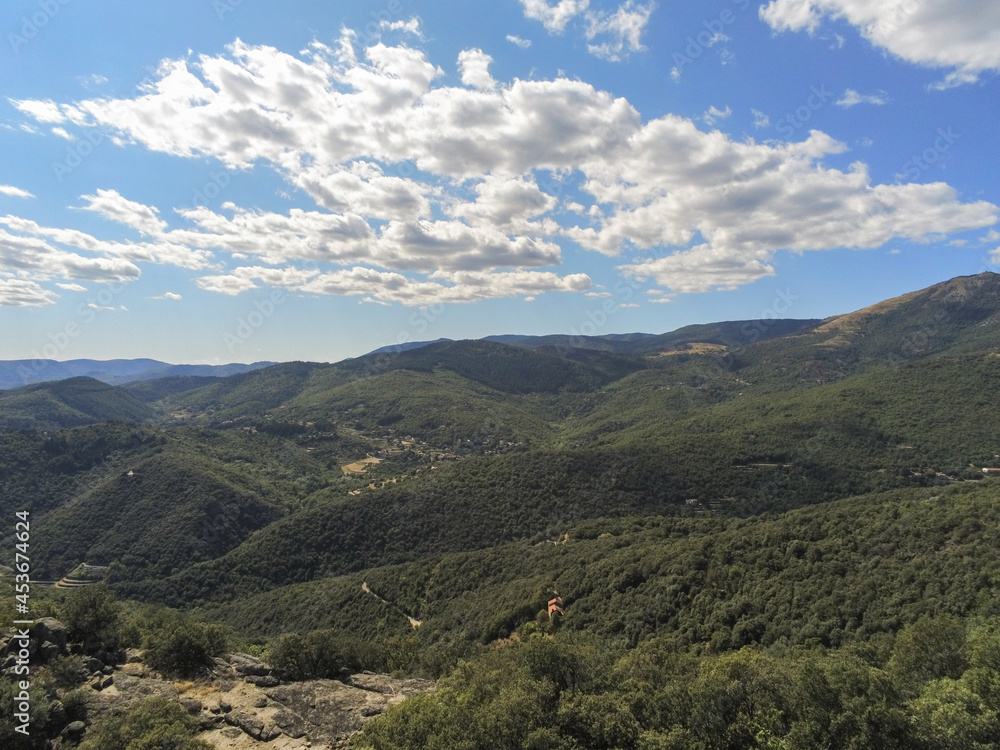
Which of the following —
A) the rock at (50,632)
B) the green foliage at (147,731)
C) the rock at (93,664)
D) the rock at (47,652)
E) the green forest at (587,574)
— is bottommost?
the green forest at (587,574)

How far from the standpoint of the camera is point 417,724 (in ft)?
76.9

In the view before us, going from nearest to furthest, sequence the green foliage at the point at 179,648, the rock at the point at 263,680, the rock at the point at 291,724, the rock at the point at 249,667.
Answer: the rock at the point at 291,724 < the green foliage at the point at 179,648 < the rock at the point at 263,680 < the rock at the point at 249,667

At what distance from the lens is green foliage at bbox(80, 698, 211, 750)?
65.5 ft

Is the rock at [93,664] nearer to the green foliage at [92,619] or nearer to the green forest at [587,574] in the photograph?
the green forest at [587,574]

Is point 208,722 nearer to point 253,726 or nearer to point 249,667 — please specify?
point 253,726

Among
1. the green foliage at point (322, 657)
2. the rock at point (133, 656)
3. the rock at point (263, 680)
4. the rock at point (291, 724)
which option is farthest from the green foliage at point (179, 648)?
the rock at point (291, 724)

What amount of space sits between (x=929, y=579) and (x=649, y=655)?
33.8m

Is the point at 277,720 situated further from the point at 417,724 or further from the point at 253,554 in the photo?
the point at 253,554

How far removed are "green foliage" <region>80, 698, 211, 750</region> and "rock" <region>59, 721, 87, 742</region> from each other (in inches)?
18.2

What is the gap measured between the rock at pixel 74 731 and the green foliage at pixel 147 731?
46 centimetres

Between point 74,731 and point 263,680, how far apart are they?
1030 cm

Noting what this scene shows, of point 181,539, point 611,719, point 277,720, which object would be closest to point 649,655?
Answer: point 611,719

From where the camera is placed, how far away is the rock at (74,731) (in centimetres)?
2245

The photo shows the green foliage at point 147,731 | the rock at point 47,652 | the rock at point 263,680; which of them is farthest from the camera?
the rock at point 263,680
